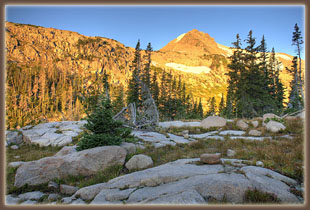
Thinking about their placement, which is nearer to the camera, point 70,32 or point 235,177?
point 235,177

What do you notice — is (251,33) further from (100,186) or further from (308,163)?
(100,186)

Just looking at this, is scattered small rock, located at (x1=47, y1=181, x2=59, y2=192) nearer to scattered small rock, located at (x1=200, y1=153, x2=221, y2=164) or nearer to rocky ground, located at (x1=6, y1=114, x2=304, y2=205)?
rocky ground, located at (x1=6, y1=114, x2=304, y2=205)

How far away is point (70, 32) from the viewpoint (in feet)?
579

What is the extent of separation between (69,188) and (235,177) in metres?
5.13

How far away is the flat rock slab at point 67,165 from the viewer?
5559 millimetres

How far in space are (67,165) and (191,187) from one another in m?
5.14

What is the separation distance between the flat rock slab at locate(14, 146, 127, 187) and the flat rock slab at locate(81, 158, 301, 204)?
6.51 feet

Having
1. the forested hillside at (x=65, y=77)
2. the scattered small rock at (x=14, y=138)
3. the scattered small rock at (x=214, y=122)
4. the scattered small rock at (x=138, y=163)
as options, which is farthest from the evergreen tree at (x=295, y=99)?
the scattered small rock at (x=14, y=138)

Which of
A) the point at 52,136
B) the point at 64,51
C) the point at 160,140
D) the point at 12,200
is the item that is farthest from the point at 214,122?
the point at 64,51

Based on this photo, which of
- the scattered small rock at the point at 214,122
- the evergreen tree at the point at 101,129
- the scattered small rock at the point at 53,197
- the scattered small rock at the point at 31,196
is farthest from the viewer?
the scattered small rock at the point at 214,122

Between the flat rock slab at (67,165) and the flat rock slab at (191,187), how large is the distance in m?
1.99

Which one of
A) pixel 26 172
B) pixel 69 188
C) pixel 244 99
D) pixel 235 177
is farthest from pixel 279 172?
pixel 244 99

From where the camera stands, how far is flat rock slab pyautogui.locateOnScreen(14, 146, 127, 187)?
556cm

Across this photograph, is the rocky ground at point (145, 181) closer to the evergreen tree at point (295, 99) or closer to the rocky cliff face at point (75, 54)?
the evergreen tree at point (295, 99)
